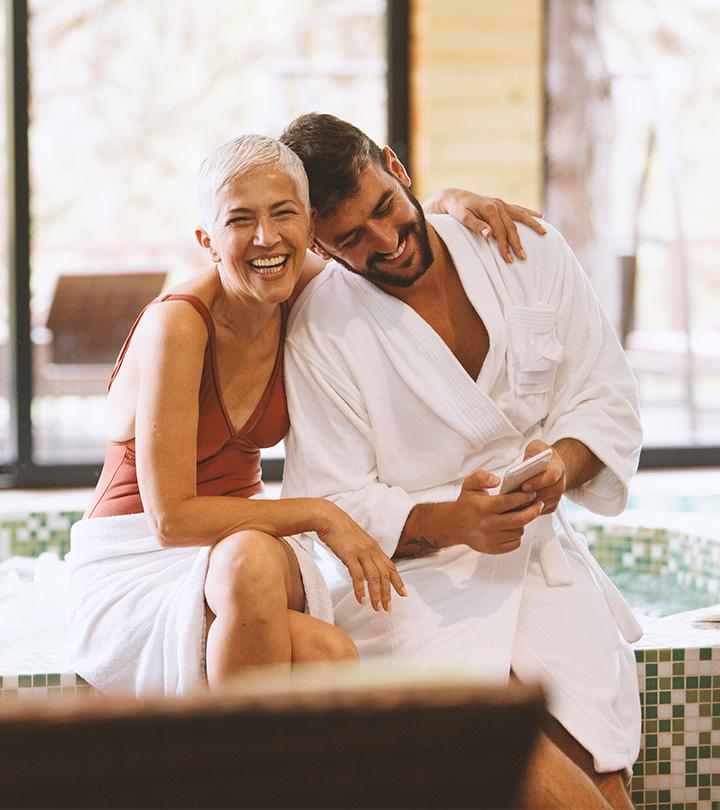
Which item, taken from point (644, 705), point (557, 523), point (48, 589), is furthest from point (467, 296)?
point (48, 589)

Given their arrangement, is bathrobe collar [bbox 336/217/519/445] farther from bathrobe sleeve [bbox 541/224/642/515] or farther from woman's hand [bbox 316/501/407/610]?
woman's hand [bbox 316/501/407/610]

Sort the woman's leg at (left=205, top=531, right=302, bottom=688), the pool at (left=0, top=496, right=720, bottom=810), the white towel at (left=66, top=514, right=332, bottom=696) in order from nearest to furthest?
the woman's leg at (left=205, top=531, right=302, bottom=688)
the white towel at (left=66, top=514, right=332, bottom=696)
the pool at (left=0, top=496, right=720, bottom=810)

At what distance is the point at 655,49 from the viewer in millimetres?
6250

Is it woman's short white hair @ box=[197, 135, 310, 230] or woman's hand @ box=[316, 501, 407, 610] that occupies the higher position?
woman's short white hair @ box=[197, 135, 310, 230]

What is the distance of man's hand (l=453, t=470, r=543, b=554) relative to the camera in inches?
79.6

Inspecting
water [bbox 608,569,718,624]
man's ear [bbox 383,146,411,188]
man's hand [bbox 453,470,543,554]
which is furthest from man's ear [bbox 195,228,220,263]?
water [bbox 608,569,718,624]

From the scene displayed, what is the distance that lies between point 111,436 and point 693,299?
16.2 feet

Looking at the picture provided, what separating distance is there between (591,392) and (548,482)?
0.33m

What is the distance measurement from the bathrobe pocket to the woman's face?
44 cm

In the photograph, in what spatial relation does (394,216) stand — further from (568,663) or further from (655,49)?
(655,49)

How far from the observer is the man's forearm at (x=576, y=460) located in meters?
2.19

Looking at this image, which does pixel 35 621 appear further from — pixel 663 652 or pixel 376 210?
pixel 663 652

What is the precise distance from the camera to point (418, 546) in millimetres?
2189

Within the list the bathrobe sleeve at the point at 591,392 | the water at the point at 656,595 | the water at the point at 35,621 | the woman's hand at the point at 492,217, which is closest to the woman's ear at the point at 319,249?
the woman's hand at the point at 492,217
